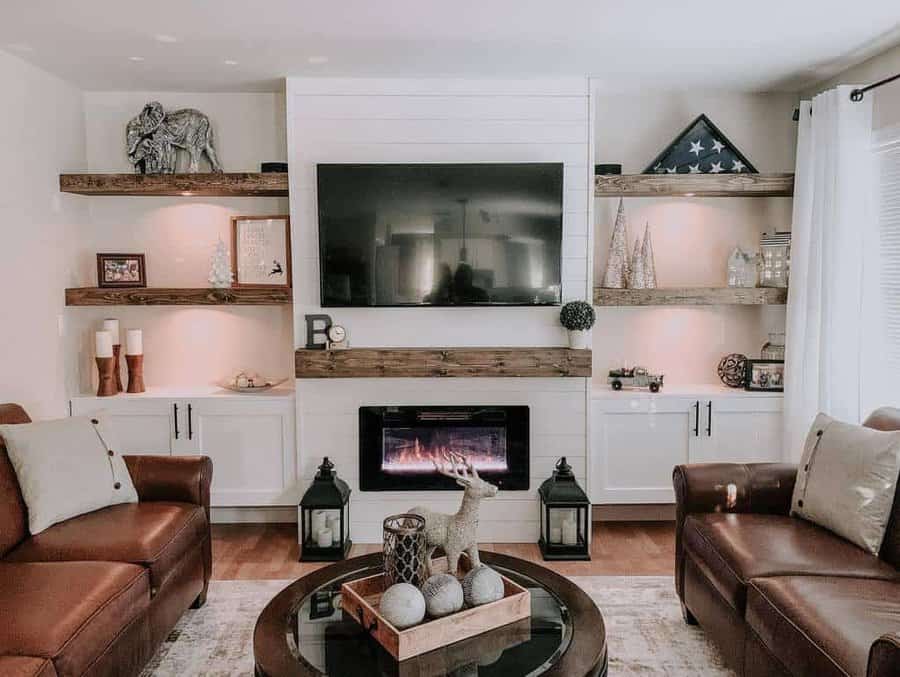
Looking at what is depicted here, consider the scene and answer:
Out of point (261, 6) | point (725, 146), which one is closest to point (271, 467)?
point (261, 6)

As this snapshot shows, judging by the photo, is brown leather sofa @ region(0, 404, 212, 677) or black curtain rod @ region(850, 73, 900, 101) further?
black curtain rod @ region(850, 73, 900, 101)

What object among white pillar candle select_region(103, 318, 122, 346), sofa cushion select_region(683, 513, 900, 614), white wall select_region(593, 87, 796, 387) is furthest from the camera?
white wall select_region(593, 87, 796, 387)

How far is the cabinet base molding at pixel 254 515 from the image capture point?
182 inches

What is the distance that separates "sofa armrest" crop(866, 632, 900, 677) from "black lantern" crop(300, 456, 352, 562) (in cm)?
271

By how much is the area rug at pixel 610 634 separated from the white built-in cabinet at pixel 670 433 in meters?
0.72

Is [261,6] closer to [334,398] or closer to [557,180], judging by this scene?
[557,180]

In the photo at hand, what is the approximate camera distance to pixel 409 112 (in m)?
4.15

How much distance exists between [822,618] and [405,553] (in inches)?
49.0

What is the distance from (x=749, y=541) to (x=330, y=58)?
117 inches

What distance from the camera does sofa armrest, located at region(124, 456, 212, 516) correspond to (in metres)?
3.31

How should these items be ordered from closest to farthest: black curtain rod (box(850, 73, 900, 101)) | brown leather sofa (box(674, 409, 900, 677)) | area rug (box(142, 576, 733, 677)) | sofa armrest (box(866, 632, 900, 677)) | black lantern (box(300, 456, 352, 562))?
sofa armrest (box(866, 632, 900, 677))
brown leather sofa (box(674, 409, 900, 677))
area rug (box(142, 576, 733, 677))
black curtain rod (box(850, 73, 900, 101))
black lantern (box(300, 456, 352, 562))

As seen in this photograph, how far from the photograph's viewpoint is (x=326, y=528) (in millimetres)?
4023

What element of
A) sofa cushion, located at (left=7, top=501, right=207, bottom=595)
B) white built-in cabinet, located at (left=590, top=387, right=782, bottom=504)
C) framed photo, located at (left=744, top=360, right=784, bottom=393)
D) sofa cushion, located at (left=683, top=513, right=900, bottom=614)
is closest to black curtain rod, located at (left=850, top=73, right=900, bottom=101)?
framed photo, located at (left=744, top=360, right=784, bottom=393)

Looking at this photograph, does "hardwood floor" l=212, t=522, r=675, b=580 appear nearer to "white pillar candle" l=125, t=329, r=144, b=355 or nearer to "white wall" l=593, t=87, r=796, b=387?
"white wall" l=593, t=87, r=796, b=387
